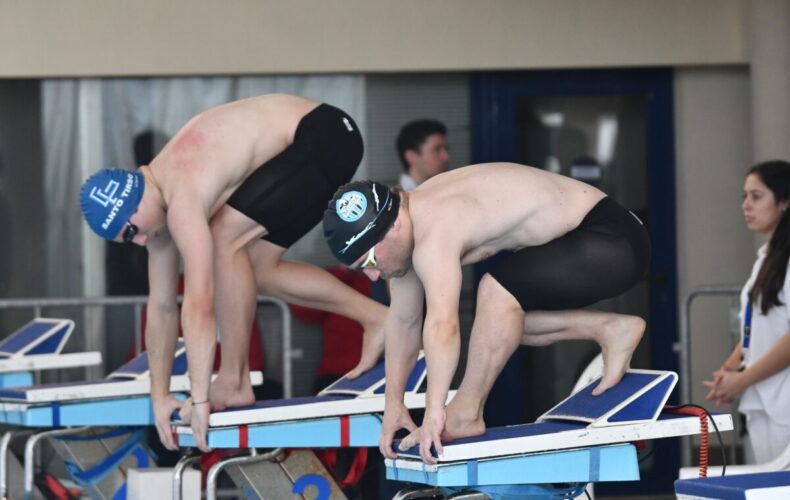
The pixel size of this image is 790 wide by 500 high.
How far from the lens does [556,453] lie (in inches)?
143

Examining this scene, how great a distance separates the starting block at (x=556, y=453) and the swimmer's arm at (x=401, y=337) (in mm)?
375

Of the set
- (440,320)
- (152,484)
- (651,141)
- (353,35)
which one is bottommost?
(152,484)

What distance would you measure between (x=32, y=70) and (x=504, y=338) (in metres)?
4.54

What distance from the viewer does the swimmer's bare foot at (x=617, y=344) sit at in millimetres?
3949

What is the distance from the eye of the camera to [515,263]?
3.85m

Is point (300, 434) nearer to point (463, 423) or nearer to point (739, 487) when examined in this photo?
point (463, 423)

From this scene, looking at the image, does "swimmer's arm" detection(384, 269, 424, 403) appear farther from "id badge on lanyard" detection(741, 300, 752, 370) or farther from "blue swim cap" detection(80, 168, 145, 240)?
"id badge on lanyard" detection(741, 300, 752, 370)

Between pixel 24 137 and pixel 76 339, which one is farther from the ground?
pixel 24 137

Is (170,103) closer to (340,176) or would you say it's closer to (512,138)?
(512,138)

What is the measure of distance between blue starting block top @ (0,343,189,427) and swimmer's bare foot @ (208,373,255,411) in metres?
0.56

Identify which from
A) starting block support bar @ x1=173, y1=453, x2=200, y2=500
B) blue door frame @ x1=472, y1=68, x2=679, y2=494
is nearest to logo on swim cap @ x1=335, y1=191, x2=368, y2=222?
starting block support bar @ x1=173, y1=453, x2=200, y2=500

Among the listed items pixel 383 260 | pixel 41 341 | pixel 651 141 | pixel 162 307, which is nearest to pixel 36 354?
pixel 41 341

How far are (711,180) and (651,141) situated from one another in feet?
1.32

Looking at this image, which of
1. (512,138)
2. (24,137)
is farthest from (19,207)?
(512,138)
